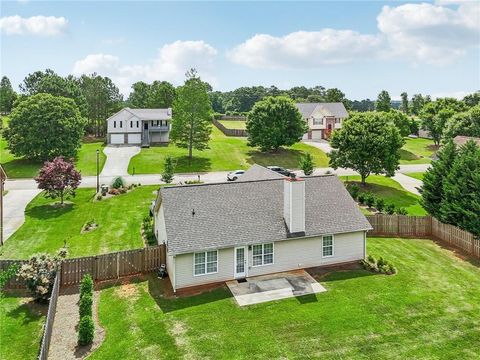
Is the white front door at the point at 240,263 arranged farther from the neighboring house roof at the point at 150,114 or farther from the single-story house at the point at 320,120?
the single-story house at the point at 320,120

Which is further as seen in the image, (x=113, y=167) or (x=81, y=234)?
(x=113, y=167)

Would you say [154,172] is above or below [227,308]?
above

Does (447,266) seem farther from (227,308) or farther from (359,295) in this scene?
(227,308)

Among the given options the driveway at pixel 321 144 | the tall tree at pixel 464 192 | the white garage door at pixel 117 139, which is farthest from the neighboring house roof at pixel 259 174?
the white garage door at pixel 117 139

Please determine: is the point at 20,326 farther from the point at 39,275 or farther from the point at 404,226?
the point at 404,226

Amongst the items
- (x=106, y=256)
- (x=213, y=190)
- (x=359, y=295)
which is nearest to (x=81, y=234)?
(x=106, y=256)

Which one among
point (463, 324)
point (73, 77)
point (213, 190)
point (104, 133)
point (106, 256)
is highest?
point (73, 77)

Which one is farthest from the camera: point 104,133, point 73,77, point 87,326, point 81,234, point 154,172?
point 73,77
